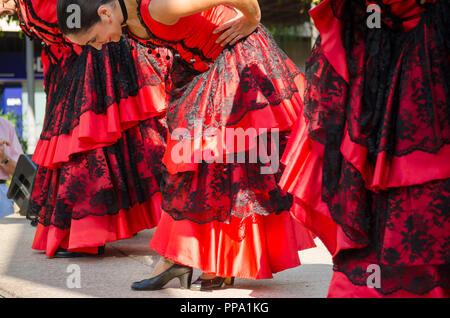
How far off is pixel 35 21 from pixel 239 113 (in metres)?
1.63

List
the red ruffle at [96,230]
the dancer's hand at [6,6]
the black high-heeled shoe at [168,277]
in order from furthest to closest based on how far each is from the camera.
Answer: the dancer's hand at [6,6]
the red ruffle at [96,230]
the black high-heeled shoe at [168,277]

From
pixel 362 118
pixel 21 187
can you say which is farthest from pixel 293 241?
pixel 21 187

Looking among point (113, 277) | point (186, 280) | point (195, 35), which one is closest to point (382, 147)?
point (195, 35)

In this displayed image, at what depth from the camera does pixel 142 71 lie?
151 inches

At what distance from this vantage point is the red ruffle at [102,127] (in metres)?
3.62

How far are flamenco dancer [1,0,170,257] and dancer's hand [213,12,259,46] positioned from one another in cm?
96

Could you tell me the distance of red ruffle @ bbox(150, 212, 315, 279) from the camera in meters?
2.80
